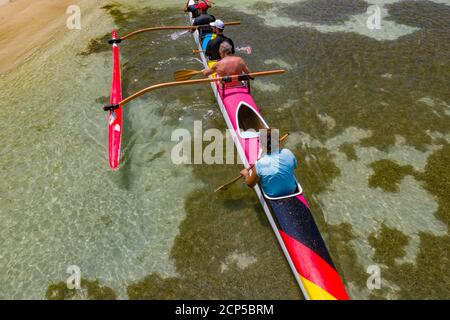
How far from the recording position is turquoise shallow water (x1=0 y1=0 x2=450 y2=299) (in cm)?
601

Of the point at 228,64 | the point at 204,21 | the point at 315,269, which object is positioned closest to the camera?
the point at 315,269

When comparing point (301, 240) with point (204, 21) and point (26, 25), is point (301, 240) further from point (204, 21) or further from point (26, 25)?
point (26, 25)

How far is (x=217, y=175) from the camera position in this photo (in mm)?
7844

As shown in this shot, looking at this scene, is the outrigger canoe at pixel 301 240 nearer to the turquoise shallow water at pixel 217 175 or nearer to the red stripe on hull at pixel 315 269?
the red stripe on hull at pixel 315 269

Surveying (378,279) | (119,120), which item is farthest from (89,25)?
(378,279)

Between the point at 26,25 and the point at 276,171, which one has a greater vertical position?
the point at 26,25

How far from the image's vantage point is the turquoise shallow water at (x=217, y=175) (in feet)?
19.7

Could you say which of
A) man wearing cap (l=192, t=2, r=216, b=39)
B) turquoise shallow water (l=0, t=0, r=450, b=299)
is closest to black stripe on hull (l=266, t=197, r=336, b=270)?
turquoise shallow water (l=0, t=0, r=450, b=299)

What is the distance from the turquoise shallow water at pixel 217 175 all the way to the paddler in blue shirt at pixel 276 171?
1054 millimetres

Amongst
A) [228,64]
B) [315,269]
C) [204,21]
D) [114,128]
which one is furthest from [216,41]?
[315,269]

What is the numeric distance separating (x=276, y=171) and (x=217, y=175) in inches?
92.8

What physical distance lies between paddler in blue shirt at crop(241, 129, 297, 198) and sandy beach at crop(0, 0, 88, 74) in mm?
11760

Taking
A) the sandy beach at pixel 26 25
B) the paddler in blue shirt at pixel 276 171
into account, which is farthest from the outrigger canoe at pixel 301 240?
the sandy beach at pixel 26 25

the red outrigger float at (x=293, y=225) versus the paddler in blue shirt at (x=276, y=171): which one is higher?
the paddler in blue shirt at (x=276, y=171)
